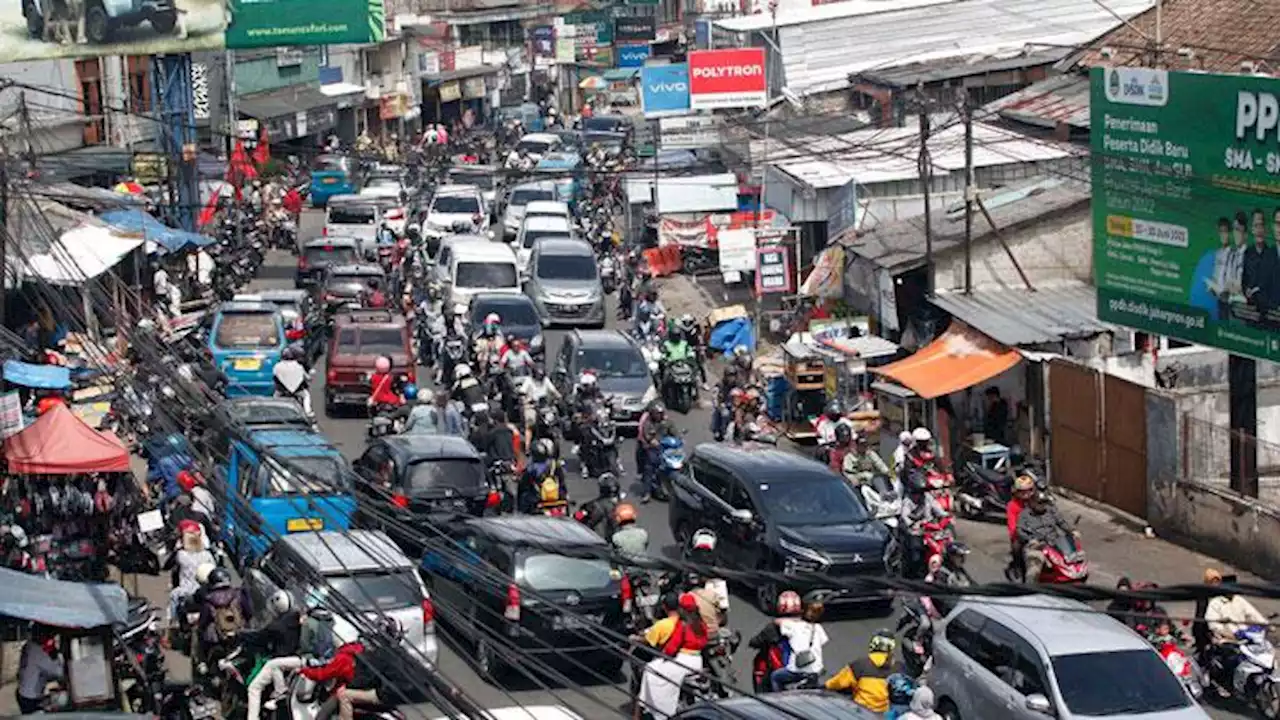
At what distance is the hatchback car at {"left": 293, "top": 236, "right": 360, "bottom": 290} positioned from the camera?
41781mm

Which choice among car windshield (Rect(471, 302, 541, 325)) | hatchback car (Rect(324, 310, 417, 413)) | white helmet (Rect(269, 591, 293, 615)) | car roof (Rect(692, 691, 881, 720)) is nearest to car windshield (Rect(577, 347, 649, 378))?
hatchback car (Rect(324, 310, 417, 413))

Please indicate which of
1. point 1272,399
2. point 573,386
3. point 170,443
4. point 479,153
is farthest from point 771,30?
point 170,443

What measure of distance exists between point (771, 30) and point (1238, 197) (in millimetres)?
33871

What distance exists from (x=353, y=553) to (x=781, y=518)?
15.7 ft

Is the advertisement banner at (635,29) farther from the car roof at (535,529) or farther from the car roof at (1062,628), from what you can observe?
the car roof at (1062,628)

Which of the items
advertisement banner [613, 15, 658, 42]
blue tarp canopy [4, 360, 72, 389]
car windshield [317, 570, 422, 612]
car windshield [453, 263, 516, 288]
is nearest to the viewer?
car windshield [317, 570, 422, 612]

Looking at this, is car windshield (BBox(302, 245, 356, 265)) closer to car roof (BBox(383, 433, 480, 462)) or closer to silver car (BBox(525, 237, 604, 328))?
silver car (BBox(525, 237, 604, 328))

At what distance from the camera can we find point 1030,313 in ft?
93.4

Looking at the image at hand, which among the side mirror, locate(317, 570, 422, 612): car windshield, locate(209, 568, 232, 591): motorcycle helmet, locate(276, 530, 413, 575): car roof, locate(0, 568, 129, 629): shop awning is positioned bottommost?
the side mirror

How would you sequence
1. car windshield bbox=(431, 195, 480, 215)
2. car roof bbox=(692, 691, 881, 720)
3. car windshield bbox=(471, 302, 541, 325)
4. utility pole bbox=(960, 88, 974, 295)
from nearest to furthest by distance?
1. car roof bbox=(692, 691, 881, 720)
2. utility pole bbox=(960, 88, 974, 295)
3. car windshield bbox=(471, 302, 541, 325)
4. car windshield bbox=(431, 195, 480, 215)

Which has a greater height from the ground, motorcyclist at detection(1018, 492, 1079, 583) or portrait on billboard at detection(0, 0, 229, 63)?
portrait on billboard at detection(0, 0, 229, 63)

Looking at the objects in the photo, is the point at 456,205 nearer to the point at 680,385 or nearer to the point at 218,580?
the point at 680,385

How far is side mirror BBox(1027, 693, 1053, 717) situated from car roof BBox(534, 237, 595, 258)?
80.6ft

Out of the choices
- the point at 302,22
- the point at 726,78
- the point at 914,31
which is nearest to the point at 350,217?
the point at 302,22
